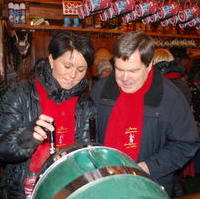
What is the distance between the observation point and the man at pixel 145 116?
159 centimetres

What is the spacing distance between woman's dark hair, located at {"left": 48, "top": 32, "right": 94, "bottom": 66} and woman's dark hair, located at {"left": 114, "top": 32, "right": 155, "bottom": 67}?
5.5 inches

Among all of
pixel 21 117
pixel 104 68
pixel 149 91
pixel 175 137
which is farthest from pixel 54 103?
pixel 104 68

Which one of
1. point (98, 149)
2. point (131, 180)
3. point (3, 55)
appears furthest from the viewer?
point (3, 55)

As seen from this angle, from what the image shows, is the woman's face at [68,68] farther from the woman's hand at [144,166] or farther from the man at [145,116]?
the woman's hand at [144,166]

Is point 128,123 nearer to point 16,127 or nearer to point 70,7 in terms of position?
point 16,127

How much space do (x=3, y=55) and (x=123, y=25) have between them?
1.88m

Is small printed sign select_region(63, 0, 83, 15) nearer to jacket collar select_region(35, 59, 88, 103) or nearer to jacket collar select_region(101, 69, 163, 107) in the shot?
jacket collar select_region(101, 69, 163, 107)

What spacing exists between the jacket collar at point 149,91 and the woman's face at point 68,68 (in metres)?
0.27

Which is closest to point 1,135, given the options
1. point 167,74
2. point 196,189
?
point 167,74

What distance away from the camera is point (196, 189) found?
163 inches

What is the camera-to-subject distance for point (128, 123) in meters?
1.72

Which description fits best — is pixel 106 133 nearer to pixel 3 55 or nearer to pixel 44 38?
pixel 3 55

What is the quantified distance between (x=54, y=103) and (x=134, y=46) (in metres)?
0.46

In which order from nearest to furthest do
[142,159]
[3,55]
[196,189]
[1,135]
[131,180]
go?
[131,180] → [1,135] → [142,159] → [3,55] → [196,189]
